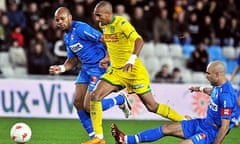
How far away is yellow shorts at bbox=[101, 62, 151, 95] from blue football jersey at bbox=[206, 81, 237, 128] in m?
1.61

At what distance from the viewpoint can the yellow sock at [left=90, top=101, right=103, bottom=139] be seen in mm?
10035

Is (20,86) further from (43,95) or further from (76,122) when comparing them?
(76,122)

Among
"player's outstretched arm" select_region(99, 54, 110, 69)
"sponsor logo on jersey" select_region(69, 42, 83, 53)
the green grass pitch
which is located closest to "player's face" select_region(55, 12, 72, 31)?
"sponsor logo on jersey" select_region(69, 42, 83, 53)

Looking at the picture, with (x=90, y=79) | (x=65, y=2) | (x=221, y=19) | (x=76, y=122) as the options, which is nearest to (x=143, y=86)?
(x=90, y=79)

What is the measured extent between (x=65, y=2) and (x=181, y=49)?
123 inches

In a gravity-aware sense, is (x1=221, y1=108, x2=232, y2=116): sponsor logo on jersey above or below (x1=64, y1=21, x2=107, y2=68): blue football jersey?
below

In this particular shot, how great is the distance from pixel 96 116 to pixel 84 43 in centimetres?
128

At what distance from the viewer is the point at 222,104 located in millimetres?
8672

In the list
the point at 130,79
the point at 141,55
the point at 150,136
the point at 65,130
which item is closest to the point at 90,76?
the point at 130,79

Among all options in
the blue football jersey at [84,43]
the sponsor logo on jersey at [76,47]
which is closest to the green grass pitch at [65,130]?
the blue football jersey at [84,43]

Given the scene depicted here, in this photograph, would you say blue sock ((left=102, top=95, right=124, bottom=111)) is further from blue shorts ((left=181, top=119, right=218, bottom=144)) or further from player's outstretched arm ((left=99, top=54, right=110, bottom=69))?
blue shorts ((left=181, top=119, right=218, bottom=144))

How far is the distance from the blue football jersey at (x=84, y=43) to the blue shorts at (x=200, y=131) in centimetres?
228

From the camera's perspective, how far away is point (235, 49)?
760 inches

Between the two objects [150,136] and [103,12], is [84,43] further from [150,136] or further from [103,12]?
[150,136]
